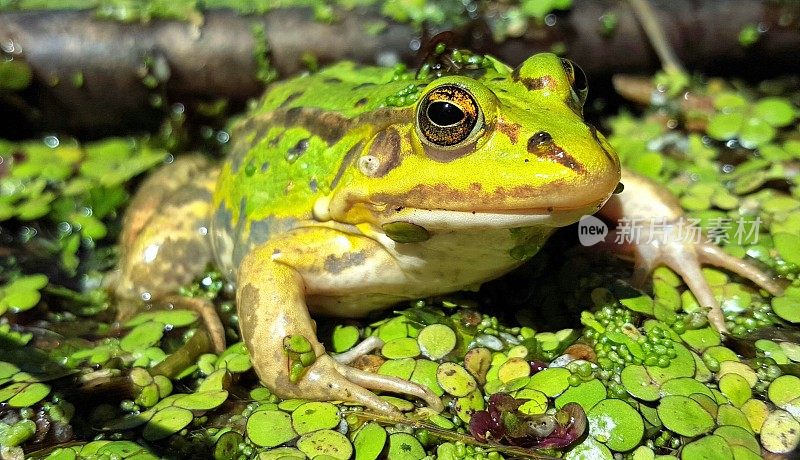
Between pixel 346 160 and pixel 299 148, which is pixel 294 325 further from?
pixel 299 148

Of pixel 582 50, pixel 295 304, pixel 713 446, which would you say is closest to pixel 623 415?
pixel 713 446

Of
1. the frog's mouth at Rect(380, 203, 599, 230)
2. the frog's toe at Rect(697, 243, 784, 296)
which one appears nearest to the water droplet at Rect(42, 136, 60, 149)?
the frog's mouth at Rect(380, 203, 599, 230)

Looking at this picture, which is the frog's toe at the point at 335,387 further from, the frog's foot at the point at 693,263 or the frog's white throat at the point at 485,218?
the frog's foot at the point at 693,263

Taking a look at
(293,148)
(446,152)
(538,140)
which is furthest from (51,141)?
(538,140)

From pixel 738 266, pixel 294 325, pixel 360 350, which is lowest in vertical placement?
pixel 738 266

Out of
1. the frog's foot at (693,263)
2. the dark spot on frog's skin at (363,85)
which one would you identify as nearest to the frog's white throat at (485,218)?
the dark spot on frog's skin at (363,85)

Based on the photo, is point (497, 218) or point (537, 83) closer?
point (497, 218)
